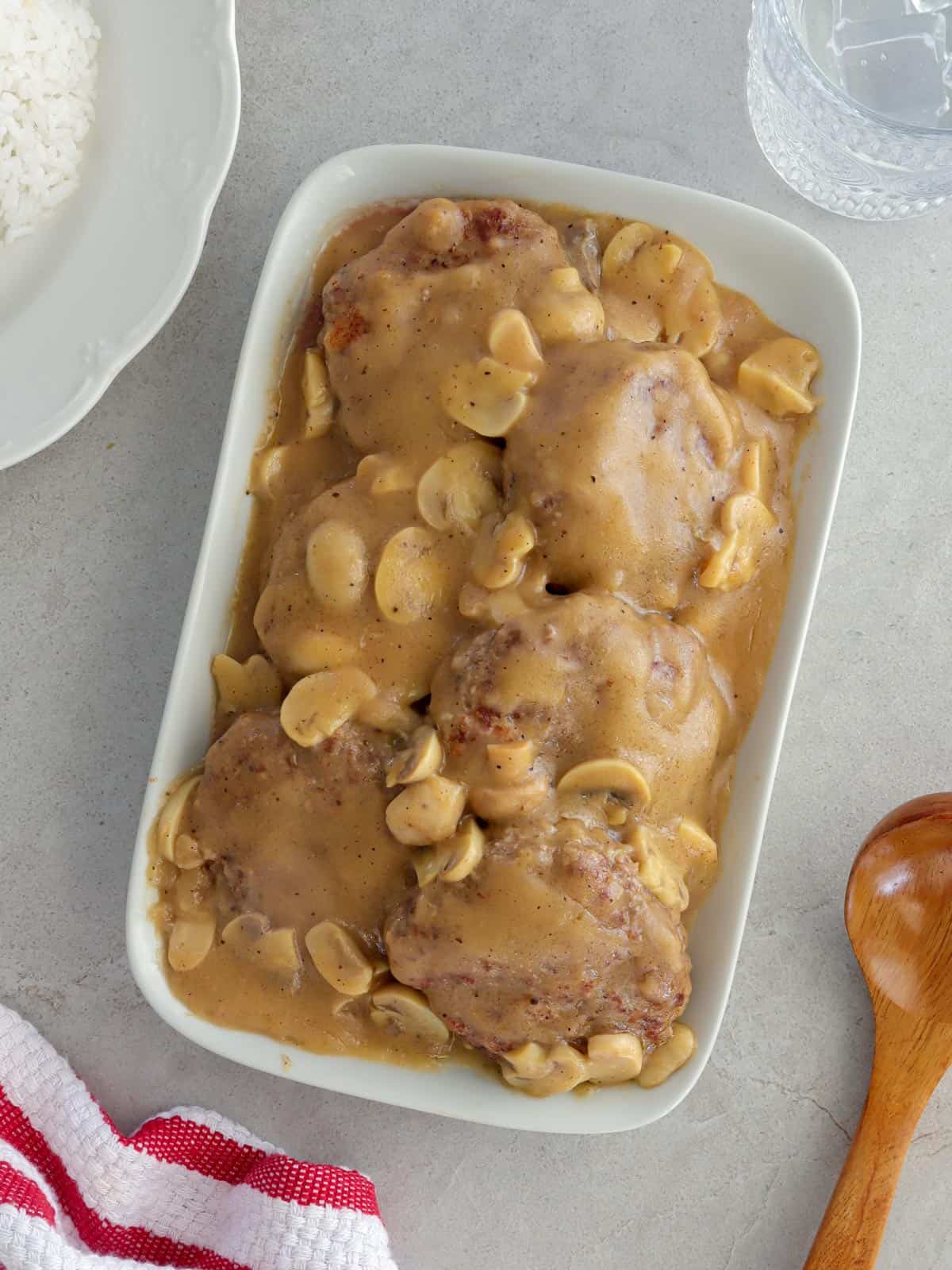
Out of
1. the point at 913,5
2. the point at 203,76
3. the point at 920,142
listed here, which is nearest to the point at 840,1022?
the point at 920,142

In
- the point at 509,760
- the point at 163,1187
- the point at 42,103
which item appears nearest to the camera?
the point at 509,760

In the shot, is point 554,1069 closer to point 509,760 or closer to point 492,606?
point 509,760

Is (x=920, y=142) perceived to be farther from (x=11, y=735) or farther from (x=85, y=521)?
(x=11, y=735)

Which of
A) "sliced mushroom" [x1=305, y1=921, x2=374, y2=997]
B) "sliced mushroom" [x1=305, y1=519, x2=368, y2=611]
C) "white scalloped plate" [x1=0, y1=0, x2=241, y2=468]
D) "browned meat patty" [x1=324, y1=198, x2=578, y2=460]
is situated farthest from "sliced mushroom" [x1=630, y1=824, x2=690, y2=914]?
"white scalloped plate" [x1=0, y1=0, x2=241, y2=468]

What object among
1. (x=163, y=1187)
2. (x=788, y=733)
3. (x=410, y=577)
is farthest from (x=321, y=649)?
(x=163, y=1187)

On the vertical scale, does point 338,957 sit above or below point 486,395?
below

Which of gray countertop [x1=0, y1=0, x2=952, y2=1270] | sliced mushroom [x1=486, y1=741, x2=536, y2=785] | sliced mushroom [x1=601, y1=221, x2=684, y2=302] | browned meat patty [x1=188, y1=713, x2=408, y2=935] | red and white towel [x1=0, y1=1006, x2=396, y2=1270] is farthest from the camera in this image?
gray countertop [x1=0, y1=0, x2=952, y2=1270]

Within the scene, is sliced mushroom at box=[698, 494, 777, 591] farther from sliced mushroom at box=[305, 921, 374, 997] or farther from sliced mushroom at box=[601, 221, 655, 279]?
sliced mushroom at box=[305, 921, 374, 997]
